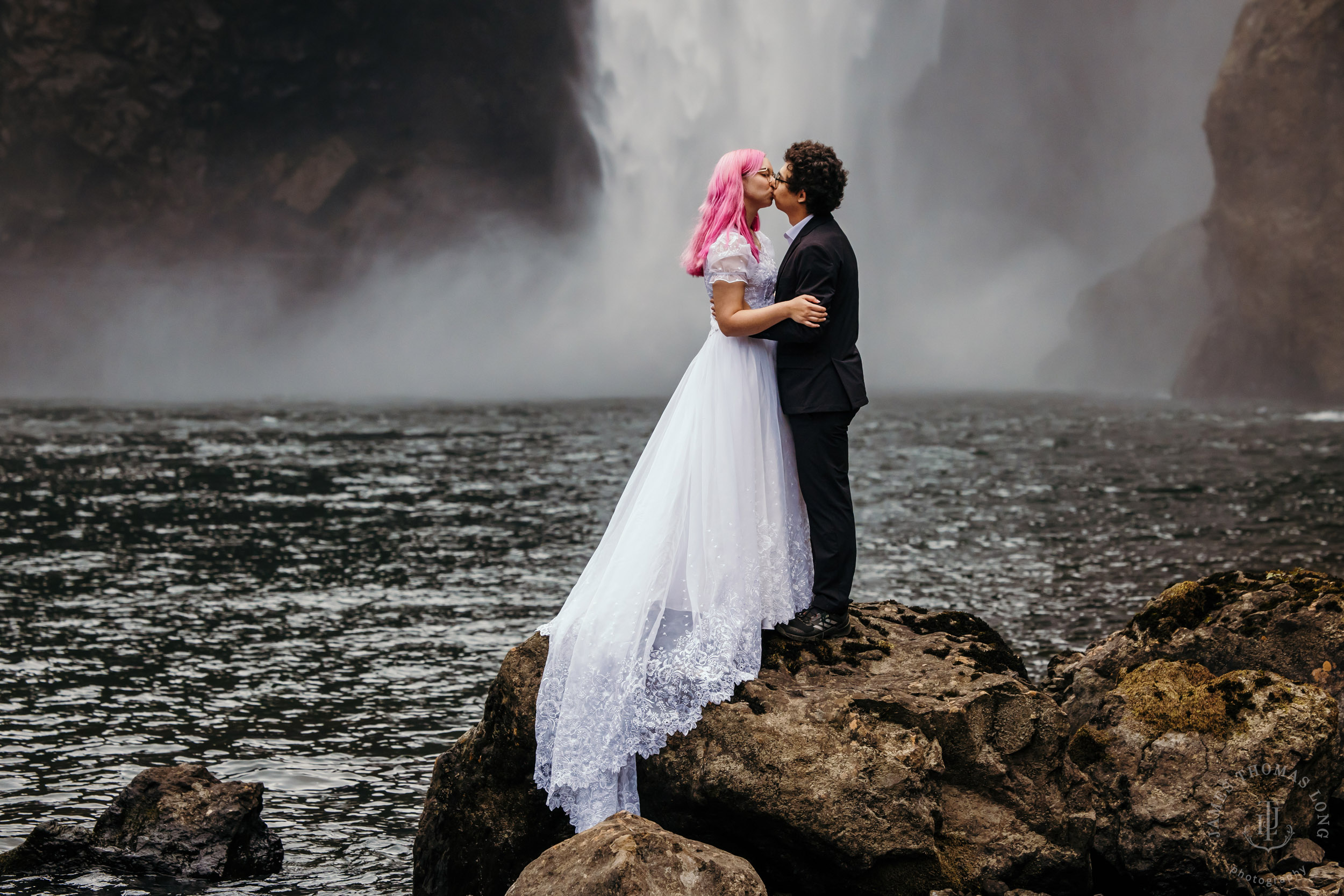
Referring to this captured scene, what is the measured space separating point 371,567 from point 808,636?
12.6 metres

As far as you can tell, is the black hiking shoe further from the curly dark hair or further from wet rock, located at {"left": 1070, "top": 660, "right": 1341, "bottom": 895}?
the curly dark hair

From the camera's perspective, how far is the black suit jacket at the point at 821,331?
17.6ft

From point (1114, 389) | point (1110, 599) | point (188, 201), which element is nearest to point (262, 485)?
point (1110, 599)

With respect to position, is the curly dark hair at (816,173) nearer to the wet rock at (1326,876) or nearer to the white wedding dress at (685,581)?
the white wedding dress at (685,581)

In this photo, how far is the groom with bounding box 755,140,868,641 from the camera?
17.6 feet

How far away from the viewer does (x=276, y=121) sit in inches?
2491

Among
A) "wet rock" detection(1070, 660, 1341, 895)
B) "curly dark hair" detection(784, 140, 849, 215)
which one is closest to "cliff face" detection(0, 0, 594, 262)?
"curly dark hair" detection(784, 140, 849, 215)

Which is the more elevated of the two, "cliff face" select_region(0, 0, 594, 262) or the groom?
"cliff face" select_region(0, 0, 594, 262)

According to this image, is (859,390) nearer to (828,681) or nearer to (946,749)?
(828,681)

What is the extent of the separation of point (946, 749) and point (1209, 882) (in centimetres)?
159

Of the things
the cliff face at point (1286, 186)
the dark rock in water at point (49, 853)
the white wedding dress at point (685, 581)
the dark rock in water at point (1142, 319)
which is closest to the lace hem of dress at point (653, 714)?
the white wedding dress at point (685, 581)

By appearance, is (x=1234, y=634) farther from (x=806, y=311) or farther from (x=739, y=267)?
(x=739, y=267)

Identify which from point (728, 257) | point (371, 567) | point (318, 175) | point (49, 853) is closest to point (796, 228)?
point (728, 257)

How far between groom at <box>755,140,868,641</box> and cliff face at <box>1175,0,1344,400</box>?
4918 cm
